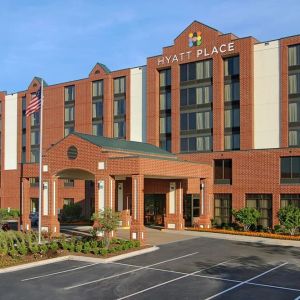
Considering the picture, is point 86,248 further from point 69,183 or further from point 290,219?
point 69,183

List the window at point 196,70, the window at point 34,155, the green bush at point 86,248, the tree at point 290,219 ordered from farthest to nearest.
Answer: the window at point 34,155
the window at point 196,70
the tree at point 290,219
the green bush at point 86,248

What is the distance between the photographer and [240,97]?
45.3 meters

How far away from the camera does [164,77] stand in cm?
5131

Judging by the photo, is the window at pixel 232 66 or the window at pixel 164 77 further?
the window at pixel 164 77

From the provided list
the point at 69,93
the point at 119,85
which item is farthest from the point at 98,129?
the point at 69,93

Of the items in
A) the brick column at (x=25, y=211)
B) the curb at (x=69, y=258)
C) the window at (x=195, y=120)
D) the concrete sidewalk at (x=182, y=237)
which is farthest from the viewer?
the window at (x=195, y=120)

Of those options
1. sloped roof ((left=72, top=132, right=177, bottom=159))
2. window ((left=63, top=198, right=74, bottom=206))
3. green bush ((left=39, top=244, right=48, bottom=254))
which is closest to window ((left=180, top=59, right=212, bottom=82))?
sloped roof ((left=72, top=132, right=177, bottom=159))

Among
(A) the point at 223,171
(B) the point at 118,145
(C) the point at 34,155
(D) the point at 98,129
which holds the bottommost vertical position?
(A) the point at 223,171

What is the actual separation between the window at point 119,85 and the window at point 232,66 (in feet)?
44.2

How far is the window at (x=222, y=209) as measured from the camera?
4428 cm

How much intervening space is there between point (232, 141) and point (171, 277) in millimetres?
26838

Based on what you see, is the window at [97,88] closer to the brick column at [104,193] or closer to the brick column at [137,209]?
the brick column at [104,193]

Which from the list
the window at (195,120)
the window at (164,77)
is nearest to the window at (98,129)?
the window at (164,77)

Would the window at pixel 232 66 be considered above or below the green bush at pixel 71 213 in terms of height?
above
